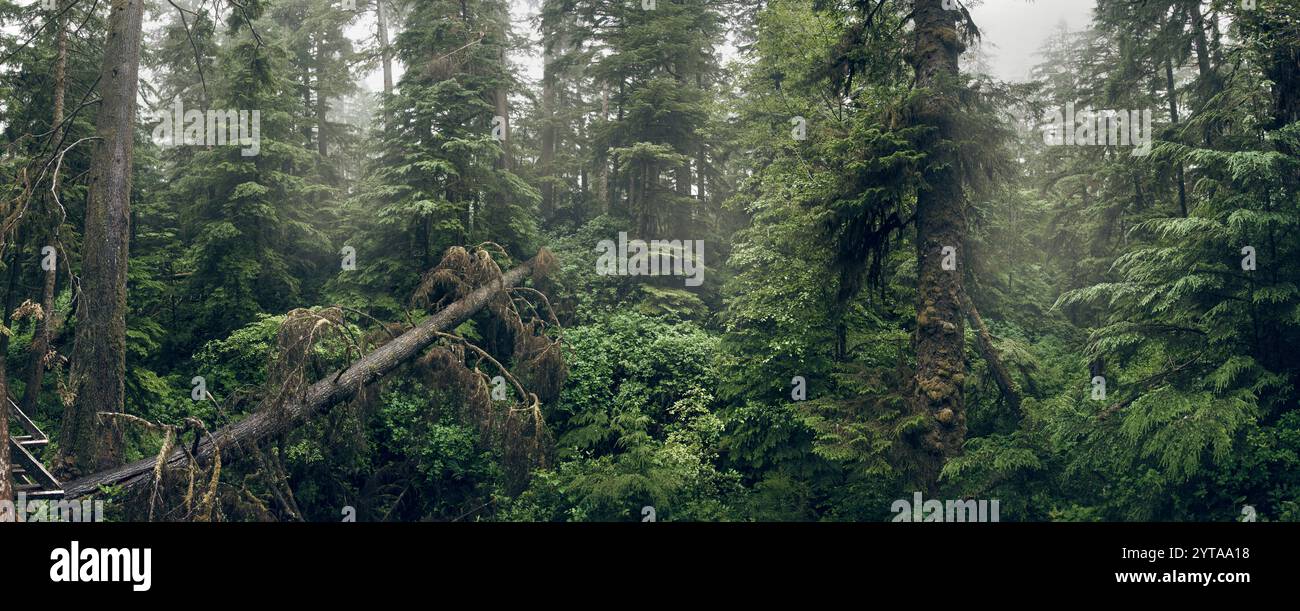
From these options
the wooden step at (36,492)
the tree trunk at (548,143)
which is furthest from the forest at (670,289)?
the tree trunk at (548,143)

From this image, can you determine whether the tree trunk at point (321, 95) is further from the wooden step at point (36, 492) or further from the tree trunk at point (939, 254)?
the tree trunk at point (939, 254)

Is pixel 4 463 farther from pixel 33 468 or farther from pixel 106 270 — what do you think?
pixel 106 270

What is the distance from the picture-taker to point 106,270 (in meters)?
10.5

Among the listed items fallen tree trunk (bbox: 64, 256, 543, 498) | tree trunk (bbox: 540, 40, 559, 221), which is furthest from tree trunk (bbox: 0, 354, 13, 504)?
tree trunk (bbox: 540, 40, 559, 221)

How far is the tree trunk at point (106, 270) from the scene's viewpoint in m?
10.1

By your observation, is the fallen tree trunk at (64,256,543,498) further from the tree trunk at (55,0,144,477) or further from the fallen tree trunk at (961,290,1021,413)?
the fallen tree trunk at (961,290,1021,413)

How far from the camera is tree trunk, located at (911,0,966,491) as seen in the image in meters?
10.4

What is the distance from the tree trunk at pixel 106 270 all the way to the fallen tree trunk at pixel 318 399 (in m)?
0.63

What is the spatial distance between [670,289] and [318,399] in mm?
9390

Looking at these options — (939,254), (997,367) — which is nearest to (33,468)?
(939,254)

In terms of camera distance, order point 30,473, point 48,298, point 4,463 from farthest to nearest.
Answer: point 48,298
point 30,473
point 4,463

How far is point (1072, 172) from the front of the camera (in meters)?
22.1

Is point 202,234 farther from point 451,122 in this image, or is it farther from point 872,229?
point 872,229
